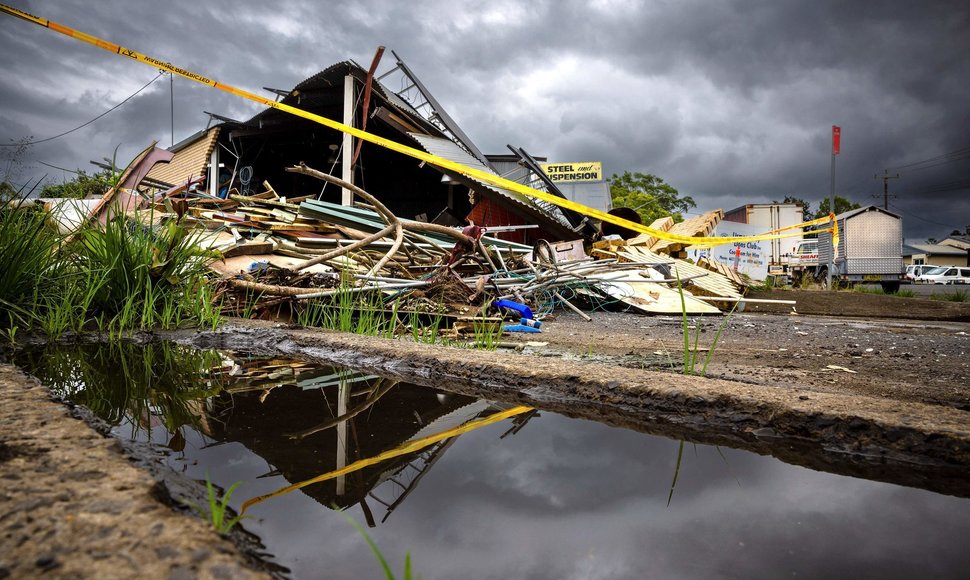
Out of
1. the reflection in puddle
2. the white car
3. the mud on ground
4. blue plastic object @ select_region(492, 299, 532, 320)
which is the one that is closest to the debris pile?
blue plastic object @ select_region(492, 299, 532, 320)

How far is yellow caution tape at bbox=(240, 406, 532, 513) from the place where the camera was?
1018 mm

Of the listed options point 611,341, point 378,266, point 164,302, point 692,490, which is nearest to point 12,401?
point 692,490

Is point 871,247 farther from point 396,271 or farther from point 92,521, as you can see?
point 92,521

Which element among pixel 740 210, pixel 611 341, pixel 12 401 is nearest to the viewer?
pixel 12 401

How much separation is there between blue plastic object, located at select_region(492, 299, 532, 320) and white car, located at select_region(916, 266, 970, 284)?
37779 millimetres

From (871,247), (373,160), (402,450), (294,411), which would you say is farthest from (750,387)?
(871,247)

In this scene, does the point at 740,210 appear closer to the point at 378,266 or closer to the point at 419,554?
the point at 378,266

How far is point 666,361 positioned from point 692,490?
1579mm

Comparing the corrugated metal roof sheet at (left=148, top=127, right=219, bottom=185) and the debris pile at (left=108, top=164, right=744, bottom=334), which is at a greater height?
the corrugated metal roof sheet at (left=148, top=127, right=219, bottom=185)

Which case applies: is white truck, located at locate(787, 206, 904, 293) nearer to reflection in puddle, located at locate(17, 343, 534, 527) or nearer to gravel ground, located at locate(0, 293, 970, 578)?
gravel ground, located at locate(0, 293, 970, 578)

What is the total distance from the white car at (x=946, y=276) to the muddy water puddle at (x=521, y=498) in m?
40.0

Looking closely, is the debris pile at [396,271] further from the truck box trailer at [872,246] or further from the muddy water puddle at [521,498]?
the truck box trailer at [872,246]

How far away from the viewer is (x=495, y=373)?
196cm

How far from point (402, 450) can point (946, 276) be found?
140ft
